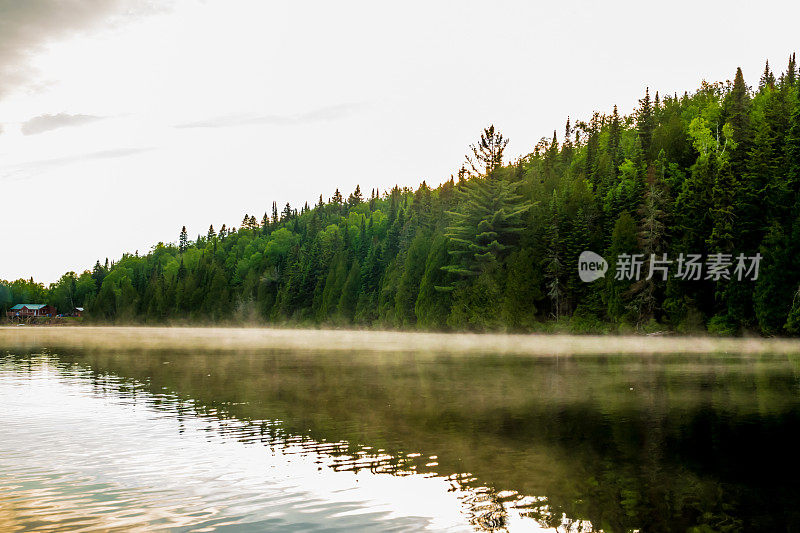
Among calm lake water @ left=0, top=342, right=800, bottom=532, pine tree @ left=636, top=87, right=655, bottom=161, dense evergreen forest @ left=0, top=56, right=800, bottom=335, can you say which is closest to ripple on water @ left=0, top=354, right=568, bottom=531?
calm lake water @ left=0, top=342, right=800, bottom=532

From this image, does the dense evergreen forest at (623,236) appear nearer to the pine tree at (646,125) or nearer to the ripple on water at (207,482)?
the pine tree at (646,125)

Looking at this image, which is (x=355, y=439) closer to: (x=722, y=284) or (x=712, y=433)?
(x=712, y=433)

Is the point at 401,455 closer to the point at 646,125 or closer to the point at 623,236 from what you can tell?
the point at 623,236

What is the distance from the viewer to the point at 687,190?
280ft

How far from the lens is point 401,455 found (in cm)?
1527

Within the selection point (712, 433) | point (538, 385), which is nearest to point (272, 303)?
point (538, 385)

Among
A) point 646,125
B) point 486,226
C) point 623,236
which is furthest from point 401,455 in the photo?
point 646,125

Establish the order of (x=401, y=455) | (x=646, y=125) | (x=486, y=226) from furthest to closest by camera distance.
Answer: (x=646, y=125)
(x=486, y=226)
(x=401, y=455)

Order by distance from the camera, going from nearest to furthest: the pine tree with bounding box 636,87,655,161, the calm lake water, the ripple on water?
1. the ripple on water
2. the calm lake water
3. the pine tree with bounding box 636,87,655,161

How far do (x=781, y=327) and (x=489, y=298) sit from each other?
39493mm

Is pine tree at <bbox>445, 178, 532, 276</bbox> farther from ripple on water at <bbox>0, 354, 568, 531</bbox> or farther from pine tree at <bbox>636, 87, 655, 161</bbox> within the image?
ripple on water at <bbox>0, 354, 568, 531</bbox>

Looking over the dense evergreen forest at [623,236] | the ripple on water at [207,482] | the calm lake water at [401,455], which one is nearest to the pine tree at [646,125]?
the dense evergreen forest at [623,236]

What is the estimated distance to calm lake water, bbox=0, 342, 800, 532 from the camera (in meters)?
10.9

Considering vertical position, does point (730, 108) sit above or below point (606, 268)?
above
